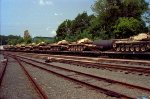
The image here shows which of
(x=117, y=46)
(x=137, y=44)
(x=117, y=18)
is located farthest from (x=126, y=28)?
(x=137, y=44)

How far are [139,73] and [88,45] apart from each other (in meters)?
25.4

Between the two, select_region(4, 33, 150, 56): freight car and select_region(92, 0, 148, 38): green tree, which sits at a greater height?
select_region(92, 0, 148, 38): green tree

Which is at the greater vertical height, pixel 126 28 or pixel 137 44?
pixel 126 28

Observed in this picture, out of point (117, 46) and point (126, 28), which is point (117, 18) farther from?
point (117, 46)

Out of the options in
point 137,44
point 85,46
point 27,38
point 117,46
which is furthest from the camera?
point 27,38

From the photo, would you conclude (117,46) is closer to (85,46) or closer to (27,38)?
(85,46)

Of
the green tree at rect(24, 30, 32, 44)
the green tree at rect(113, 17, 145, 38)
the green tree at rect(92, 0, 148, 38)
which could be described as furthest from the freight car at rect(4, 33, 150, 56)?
the green tree at rect(24, 30, 32, 44)

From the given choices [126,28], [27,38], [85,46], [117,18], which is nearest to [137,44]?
[85,46]

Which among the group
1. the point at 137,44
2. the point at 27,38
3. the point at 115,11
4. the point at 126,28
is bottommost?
the point at 137,44

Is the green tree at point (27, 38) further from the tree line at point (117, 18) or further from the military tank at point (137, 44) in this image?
the military tank at point (137, 44)

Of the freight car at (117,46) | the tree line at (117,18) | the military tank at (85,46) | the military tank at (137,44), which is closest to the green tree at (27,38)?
the tree line at (117,18)

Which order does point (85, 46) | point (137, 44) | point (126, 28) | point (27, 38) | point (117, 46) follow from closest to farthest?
point (137, 44), point (117, 46), point (85, 46), point (126, 28), point (27, 38)

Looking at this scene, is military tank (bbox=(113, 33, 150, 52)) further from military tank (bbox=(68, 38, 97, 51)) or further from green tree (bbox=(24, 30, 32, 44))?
green tree (bbox=(24, 30, 32, 44))

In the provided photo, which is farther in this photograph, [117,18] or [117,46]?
[117,18]
